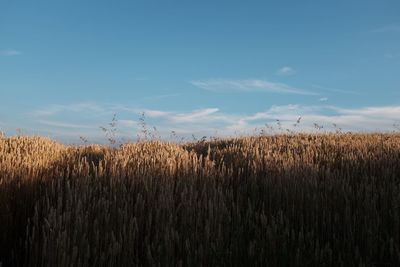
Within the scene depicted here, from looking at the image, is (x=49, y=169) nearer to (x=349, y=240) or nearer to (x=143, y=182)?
(x=143, y=182)

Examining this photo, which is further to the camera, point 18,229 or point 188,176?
point 188,176

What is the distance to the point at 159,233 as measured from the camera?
3.11 metres

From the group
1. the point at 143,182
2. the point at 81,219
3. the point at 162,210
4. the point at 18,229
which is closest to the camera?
the point at 81,219

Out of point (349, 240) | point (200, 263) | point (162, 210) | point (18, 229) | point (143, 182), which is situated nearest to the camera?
point (200, 263)

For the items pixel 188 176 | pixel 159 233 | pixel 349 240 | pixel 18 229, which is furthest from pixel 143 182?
pixel 349 240

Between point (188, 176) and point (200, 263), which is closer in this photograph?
point (200, 263)

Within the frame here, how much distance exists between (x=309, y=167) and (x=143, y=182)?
215 centimetres

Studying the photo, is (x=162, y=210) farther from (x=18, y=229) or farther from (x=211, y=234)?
(x=18, y=229)

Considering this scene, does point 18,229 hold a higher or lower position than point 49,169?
lower

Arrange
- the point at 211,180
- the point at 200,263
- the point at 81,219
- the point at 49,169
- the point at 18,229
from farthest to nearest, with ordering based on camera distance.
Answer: the point at 49,169 → the point at 211,180 → the point at 18,229 → the point at 81,219 → the point at 200,263

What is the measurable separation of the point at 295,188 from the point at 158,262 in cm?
Answer: 183

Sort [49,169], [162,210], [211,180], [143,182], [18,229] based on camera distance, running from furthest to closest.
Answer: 1. [49,169]
2. [211,180]
3. [143,182]
4. [18,229]
5. [162,210]

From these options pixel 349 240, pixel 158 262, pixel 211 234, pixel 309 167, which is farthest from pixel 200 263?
pixel 309 167

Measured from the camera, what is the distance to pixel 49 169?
184 inches
